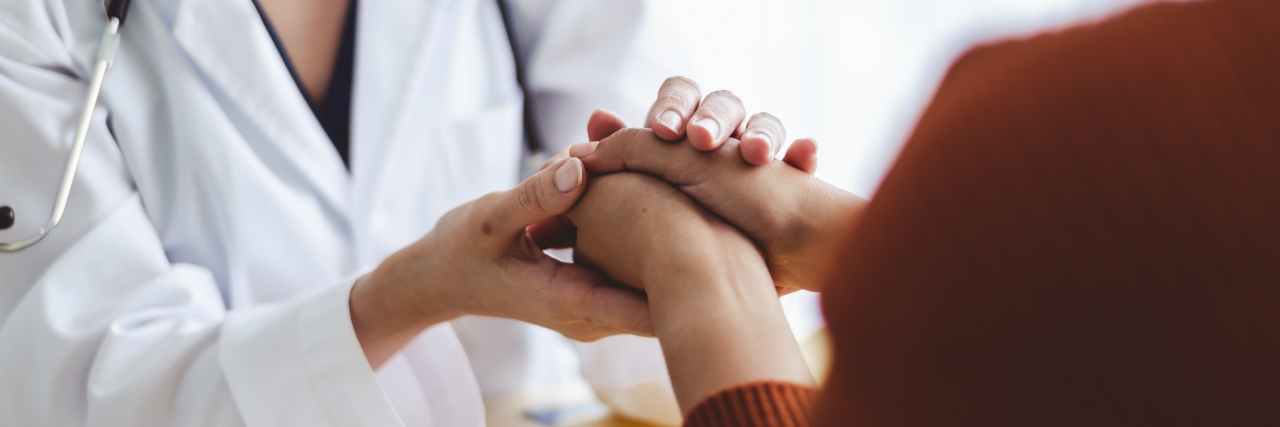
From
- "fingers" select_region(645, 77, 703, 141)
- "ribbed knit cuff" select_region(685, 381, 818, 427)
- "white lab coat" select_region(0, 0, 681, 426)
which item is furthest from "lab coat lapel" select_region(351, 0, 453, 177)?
"ribbed knit cuff" select_region(685, 381, 818, 427)

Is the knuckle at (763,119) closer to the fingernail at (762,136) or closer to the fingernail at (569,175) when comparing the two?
the fingernail at (762,136)

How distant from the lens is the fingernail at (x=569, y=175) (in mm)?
539

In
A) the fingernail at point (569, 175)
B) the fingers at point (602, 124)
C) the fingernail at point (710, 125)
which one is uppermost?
the fingernail at point (710, 125)

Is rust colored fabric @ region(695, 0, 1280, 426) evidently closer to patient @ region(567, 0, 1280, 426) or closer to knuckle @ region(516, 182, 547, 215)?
patient @ region(567, 0, 1280, 426)

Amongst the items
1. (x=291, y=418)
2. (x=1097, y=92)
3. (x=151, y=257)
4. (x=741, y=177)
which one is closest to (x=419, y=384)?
(x=291, y=418)

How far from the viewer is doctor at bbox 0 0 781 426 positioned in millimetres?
570

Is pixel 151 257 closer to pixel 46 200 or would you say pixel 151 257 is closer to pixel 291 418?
pixel 46 200

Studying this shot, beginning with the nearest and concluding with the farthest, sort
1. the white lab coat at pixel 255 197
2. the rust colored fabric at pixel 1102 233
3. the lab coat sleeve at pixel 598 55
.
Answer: the rust colored fabric at pixel 1102 233
the white lab coat at pixel 255 197
the lab coat sleeve at pixel 598 55

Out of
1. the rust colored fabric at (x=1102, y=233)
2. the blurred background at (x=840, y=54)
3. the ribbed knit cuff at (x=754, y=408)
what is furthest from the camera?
the blurred background at (x=840, y=54)

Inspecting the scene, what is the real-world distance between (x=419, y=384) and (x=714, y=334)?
0.42m

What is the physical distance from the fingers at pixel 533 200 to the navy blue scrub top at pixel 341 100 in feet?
1.09

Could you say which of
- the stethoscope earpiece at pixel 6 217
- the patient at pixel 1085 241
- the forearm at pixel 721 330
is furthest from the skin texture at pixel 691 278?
the stethoscope earpiece at pixel 6 217

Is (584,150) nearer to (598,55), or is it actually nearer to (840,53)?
(598,55)

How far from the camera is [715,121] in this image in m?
0.56
